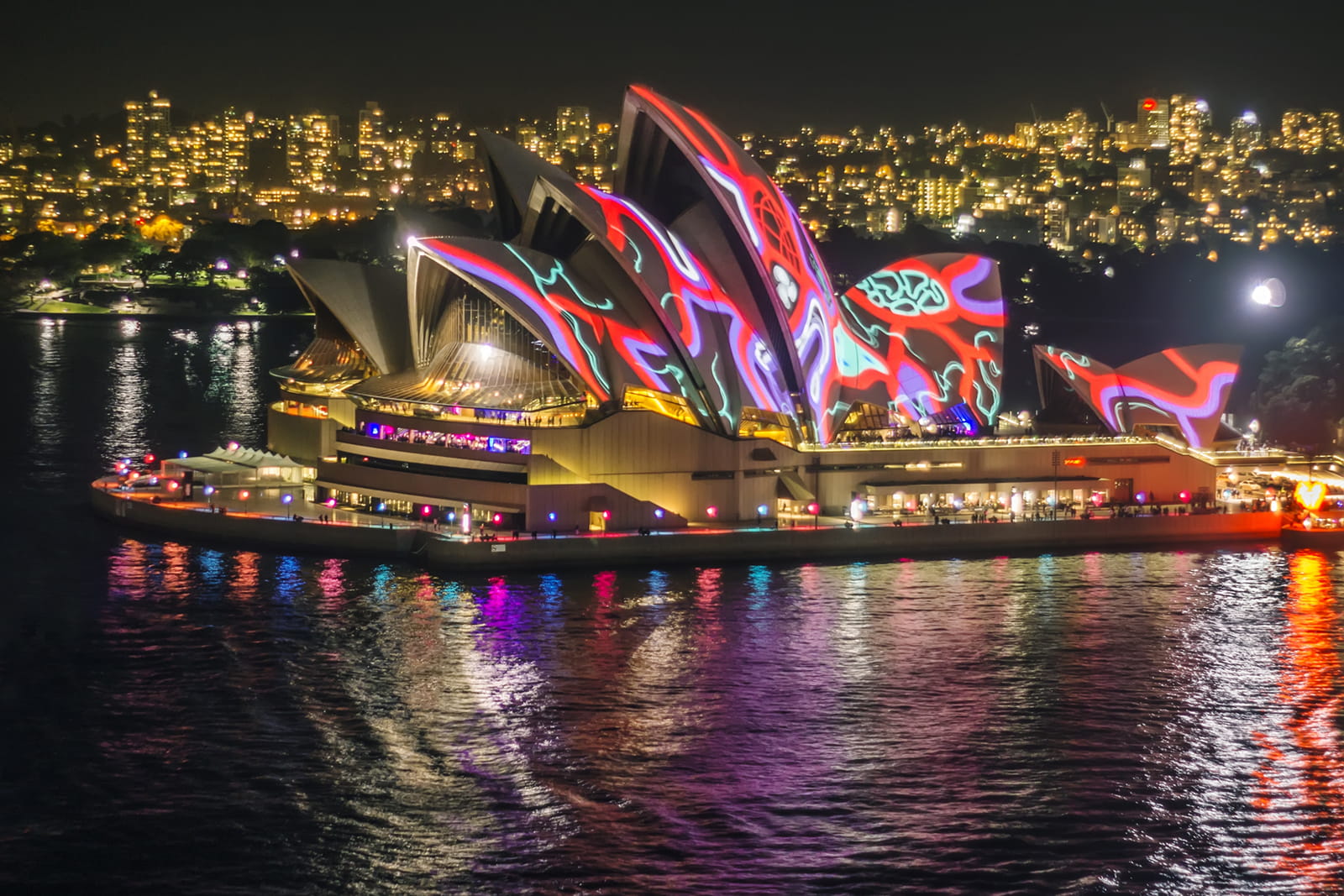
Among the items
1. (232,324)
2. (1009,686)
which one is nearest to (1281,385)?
(1009,686)

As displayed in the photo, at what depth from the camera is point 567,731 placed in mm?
29141

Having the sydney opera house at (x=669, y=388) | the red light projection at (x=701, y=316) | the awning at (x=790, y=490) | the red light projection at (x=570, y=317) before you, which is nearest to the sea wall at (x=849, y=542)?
the sydney opera house at (x=669, y=388)

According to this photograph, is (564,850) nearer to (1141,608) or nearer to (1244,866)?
(1244,866)

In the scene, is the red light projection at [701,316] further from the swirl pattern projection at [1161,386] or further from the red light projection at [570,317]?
the swirl pattern projection at [1161,386]

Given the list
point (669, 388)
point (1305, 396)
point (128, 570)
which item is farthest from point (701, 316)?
point (1305, 396)

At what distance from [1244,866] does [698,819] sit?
7.62 meters

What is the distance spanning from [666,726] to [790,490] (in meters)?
18.7

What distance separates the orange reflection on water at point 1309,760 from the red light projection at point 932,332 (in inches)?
612

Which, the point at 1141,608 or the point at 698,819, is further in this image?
the point at 1141,608

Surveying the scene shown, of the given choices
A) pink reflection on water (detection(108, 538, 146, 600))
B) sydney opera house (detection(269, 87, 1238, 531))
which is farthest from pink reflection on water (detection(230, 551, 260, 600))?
sydney opera house (detection(269, 87, 1238, 531))

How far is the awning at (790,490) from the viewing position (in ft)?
156

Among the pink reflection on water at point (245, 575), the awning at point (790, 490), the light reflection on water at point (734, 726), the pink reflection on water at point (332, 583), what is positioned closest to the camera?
the light reflection on water at point (734, 726)

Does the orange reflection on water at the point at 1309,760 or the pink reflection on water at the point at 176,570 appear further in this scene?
the pink reflection on water at the point at 176,570

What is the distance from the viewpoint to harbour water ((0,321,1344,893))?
78.4ft
